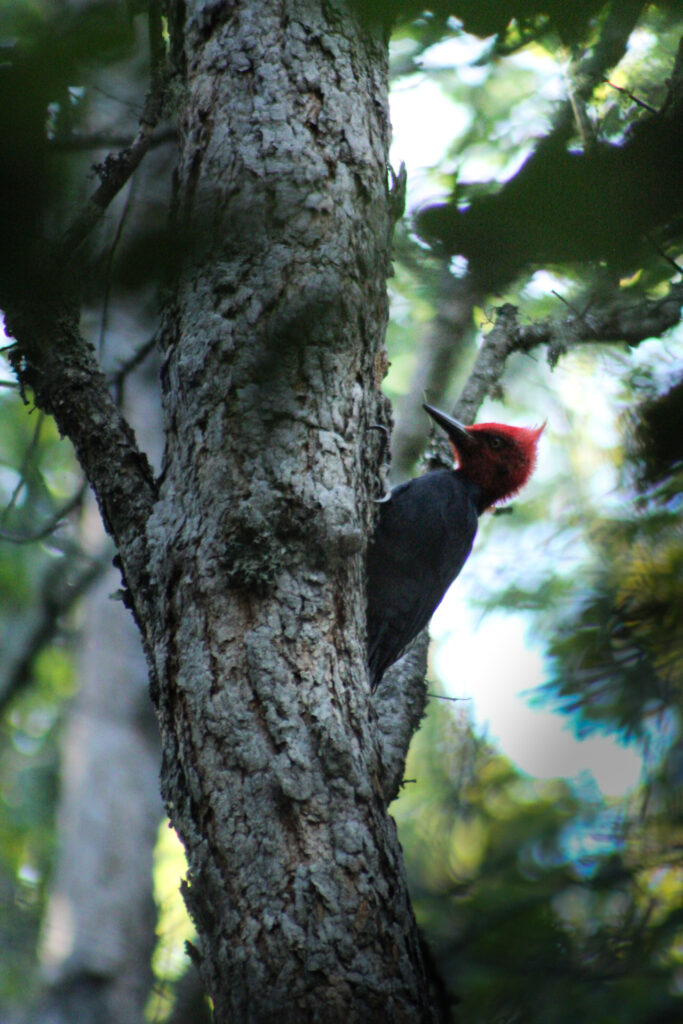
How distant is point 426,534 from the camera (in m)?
3.22

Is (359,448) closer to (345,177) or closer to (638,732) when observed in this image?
(345,177)

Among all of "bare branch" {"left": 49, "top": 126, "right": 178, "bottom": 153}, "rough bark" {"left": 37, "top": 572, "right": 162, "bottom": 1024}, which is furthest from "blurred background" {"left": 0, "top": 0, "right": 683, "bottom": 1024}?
"rough bark" {"left": 37, "top": 572, "right": 162, "bottom": 1024}

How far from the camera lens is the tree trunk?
4.90 ft

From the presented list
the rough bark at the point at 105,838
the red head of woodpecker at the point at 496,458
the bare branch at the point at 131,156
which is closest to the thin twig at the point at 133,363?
Answer: the bare branch at the point at 131,156

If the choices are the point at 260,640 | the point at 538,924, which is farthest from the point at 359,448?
the point at 538,924

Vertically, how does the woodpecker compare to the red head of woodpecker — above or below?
below

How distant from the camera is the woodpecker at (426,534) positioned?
293cm

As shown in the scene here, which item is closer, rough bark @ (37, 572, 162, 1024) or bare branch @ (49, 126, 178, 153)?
bare branch @ (49, 126, 178, 153)

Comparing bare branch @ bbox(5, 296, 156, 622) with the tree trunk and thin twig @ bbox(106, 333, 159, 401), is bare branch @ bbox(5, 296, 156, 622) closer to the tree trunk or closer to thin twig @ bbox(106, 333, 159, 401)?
the tree trunk

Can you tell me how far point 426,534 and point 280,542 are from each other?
1.49 meters

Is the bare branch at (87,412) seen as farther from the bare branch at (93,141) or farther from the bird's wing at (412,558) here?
the bird's wing at (412,558)

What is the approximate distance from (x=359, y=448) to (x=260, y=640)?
0.61 meters

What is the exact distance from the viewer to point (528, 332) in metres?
3.17

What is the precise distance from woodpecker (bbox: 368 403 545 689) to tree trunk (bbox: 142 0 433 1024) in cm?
83
